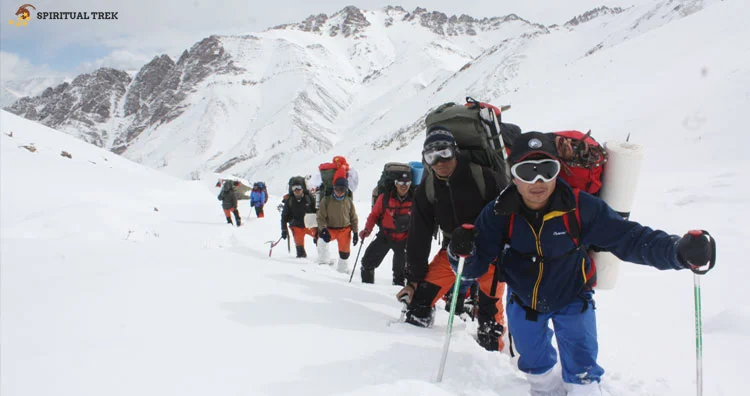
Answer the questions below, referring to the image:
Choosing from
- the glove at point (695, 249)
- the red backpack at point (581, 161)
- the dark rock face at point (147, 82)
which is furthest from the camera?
the dark rock face at point (147, 82)

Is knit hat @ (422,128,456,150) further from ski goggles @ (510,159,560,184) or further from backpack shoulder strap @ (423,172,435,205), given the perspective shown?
ski goggles @ (510,159,560,184)

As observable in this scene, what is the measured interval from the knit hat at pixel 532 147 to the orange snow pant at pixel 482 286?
1.19 m

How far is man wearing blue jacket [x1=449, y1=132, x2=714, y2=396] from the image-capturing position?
98.1 inches

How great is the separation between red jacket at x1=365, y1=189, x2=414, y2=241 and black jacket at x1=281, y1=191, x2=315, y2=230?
2.90m

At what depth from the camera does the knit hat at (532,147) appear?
100 inches

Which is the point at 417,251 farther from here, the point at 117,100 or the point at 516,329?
the point at 117,100

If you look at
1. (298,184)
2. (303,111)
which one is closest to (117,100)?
(303,111)

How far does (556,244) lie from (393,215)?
3.05 m

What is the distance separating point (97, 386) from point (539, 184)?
2726 millimetres

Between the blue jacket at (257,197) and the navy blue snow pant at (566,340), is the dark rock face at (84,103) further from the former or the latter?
the navy blue snow pant at (566,340)

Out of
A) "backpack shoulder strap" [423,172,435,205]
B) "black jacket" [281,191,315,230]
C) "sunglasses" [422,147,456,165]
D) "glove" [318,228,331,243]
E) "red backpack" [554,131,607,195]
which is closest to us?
"red backpack" [554,131,607,195]

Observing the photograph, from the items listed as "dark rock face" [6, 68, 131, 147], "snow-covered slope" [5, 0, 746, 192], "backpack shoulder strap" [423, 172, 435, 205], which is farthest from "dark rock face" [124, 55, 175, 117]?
"backpack shoulder strap" [423, 172, 435, 205]

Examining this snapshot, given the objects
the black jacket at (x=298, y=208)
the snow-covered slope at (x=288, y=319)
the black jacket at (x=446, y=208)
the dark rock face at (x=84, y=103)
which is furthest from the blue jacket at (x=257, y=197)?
the dark rock face at (x=84, y=103)

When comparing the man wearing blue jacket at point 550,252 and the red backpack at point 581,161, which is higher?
the red backpack at point 581,161
